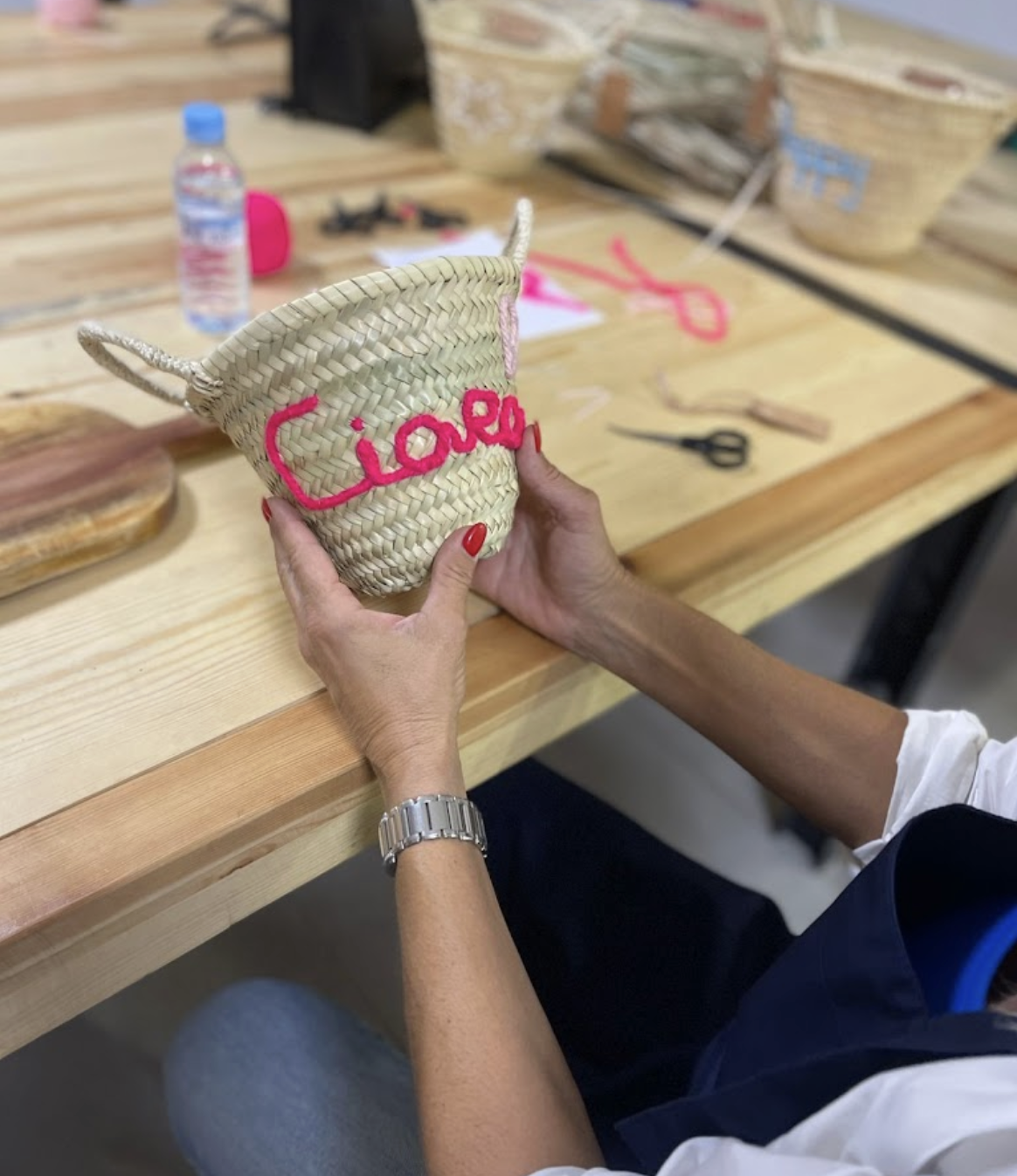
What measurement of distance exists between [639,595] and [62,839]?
0.43 meters

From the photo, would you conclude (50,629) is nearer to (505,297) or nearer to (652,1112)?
(505,297)

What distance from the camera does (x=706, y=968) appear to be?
78cm

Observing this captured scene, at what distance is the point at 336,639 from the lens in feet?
2.01

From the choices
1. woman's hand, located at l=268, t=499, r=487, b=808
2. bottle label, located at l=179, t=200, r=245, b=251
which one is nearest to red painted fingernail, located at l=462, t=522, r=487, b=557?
woman's hand, located at l=268, t=499, r=487, b=808

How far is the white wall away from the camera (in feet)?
8.58

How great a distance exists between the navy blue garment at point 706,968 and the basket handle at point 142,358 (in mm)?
447

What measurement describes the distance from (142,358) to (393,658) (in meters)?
0.23

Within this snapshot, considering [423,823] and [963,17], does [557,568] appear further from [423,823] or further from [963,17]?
[963,17]

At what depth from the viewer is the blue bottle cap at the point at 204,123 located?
0.90m

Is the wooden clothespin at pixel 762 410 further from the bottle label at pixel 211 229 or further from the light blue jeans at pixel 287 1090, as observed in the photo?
the light blue jeans at pixel 287 1090

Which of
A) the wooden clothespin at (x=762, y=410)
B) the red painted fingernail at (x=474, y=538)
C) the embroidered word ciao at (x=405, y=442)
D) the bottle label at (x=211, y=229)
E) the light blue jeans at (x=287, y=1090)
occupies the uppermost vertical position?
the embroidered word ciao at (x=405, y=442)

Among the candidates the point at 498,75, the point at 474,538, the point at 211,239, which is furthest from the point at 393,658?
the point at 498,75

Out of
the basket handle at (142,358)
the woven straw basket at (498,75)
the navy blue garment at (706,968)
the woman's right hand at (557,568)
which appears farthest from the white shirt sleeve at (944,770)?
the woven straw basket at (498,75)

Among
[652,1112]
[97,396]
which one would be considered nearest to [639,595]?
[652,1112]
